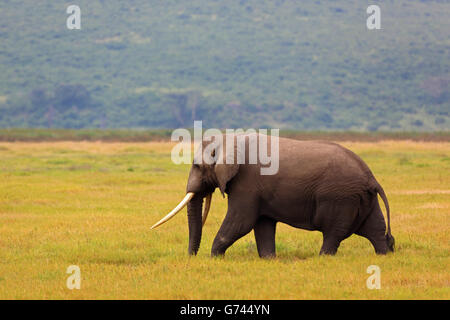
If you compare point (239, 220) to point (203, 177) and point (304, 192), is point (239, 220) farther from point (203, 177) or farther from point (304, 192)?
point (304, 192)

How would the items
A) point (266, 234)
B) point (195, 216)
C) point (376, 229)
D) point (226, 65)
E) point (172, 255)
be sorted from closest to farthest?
point (376, 229)
point (266, 234)
point (195, 216)
point (172, 255)
point (226, 65)

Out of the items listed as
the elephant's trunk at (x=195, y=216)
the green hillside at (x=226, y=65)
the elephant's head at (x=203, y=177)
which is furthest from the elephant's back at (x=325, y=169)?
the green hillside at (x=226, y=65)

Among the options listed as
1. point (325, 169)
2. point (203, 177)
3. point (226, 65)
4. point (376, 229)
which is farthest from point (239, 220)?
point (226, 65)

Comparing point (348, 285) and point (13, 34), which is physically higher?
point (13, 34)

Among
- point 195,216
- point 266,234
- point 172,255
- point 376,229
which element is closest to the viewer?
point 376,229

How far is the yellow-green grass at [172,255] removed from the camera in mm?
9484

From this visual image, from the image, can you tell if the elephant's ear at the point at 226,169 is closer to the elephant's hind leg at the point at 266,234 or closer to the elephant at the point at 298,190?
the elephant at the point at 298,190

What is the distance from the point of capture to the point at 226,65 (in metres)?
149

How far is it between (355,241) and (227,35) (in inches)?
5892

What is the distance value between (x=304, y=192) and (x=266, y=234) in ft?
3.18

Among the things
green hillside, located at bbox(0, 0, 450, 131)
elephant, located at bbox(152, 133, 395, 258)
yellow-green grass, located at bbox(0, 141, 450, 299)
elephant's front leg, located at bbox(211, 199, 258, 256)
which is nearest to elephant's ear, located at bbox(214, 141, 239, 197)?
elephant, located at bbox(152, 133, 395, 258)

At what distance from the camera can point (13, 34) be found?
152 metres

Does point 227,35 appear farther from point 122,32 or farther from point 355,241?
point 355,241
